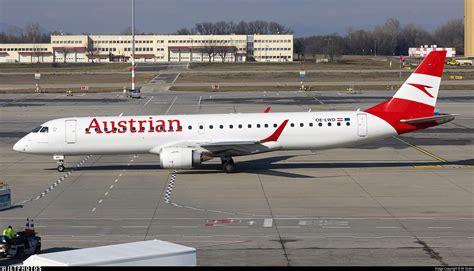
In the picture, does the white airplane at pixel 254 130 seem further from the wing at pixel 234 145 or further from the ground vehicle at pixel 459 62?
the ground vehicle at pixel 459 62

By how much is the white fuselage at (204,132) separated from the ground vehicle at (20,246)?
1890 centimetres

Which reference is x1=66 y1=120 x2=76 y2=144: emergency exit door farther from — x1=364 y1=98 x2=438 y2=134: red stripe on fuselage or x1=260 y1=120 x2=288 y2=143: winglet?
x1=364 y1=98 x2=438 y2=134: red stripe on fuselage

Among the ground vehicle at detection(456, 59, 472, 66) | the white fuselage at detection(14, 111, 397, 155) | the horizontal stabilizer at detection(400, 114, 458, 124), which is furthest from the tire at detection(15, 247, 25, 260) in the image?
the ground vehicle at detection(456, 59, 472, 66)

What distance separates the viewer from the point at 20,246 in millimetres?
26078

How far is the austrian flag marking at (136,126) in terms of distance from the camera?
45.2m

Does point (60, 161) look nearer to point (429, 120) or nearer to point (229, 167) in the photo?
point (229, 167)

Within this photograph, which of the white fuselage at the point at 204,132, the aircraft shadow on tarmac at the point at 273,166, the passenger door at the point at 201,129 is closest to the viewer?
the white fuselage at the point at 204,132

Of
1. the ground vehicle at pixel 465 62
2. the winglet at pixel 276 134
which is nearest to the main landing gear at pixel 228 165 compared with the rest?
the winglet at pixel 276 134

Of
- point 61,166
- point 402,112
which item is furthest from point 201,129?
point 402,112

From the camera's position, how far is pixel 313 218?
3278 cm

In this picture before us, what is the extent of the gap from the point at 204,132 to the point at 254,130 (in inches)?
115

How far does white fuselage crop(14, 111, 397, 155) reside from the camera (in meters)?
44.9

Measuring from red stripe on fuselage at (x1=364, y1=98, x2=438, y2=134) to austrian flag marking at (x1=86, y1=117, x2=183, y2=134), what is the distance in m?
11.5

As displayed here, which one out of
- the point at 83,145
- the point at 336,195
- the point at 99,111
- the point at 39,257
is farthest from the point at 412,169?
the point at 99,111
